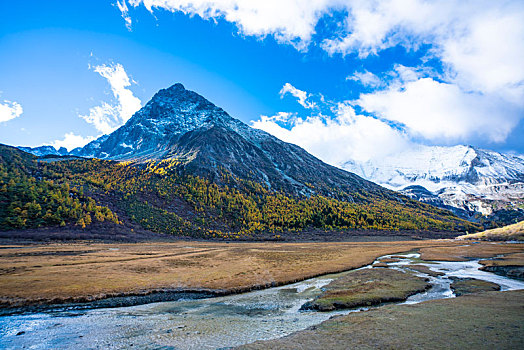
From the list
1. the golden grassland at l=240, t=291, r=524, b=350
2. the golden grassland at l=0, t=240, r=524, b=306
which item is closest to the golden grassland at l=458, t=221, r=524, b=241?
the golden grassland at l=0, t=240, r=524, b=306

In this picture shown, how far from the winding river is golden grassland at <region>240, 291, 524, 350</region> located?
3605 mm

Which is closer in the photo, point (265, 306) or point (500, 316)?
point (500, 316)

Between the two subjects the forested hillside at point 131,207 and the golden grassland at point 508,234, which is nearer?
the forested hillside at point 131,207

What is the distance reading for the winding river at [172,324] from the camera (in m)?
21.1

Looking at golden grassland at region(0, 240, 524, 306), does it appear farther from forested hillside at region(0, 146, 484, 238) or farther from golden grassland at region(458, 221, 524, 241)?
golden grassland at region(458, 221, 524, 241)

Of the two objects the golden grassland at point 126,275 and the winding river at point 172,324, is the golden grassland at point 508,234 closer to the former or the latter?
the golden grassland at point 126,275

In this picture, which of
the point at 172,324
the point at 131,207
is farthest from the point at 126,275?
the point at 131,207

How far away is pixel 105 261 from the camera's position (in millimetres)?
58125

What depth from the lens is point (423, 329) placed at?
1930 centimetres

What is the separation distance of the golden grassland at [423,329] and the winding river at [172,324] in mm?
3605

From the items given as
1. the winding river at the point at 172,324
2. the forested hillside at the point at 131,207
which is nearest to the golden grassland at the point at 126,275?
the winding river at the point at 172,324

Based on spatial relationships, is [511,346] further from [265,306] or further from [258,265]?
[258,265]

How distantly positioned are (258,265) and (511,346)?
47227 mm

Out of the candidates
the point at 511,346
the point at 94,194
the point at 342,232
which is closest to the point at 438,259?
the point at 511,346
